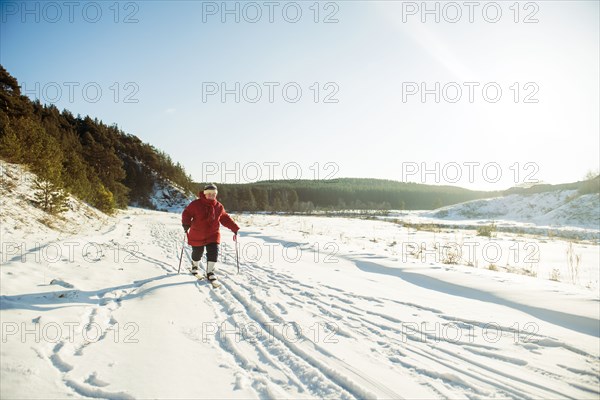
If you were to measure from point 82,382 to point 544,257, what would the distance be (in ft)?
47.6

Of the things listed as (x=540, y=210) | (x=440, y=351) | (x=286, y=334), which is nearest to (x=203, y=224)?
(x=286, y=334)

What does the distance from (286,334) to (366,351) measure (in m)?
0.99

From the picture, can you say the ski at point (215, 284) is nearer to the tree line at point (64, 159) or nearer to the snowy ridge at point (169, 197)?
the tree line at point (64, 159)

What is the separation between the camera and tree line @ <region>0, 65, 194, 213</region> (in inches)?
582

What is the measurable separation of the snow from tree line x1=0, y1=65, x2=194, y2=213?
973cm

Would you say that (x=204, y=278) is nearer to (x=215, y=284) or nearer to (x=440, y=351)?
(x=215, y=284)

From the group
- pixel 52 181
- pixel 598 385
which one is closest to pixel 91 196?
pixel 52 181

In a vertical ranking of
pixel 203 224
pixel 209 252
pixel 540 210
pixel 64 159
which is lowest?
pixel 209 252

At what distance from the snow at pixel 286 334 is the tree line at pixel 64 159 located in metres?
9.73

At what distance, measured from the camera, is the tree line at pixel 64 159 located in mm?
14773

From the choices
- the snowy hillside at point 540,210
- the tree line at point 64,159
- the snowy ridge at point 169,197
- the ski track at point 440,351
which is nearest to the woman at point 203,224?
the ski track at point 440,351

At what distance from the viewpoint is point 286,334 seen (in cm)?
372

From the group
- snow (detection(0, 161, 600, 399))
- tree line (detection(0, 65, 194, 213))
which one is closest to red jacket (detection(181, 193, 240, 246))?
snow (detection(0, 161, 600, 399))

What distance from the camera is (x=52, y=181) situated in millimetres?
13539
